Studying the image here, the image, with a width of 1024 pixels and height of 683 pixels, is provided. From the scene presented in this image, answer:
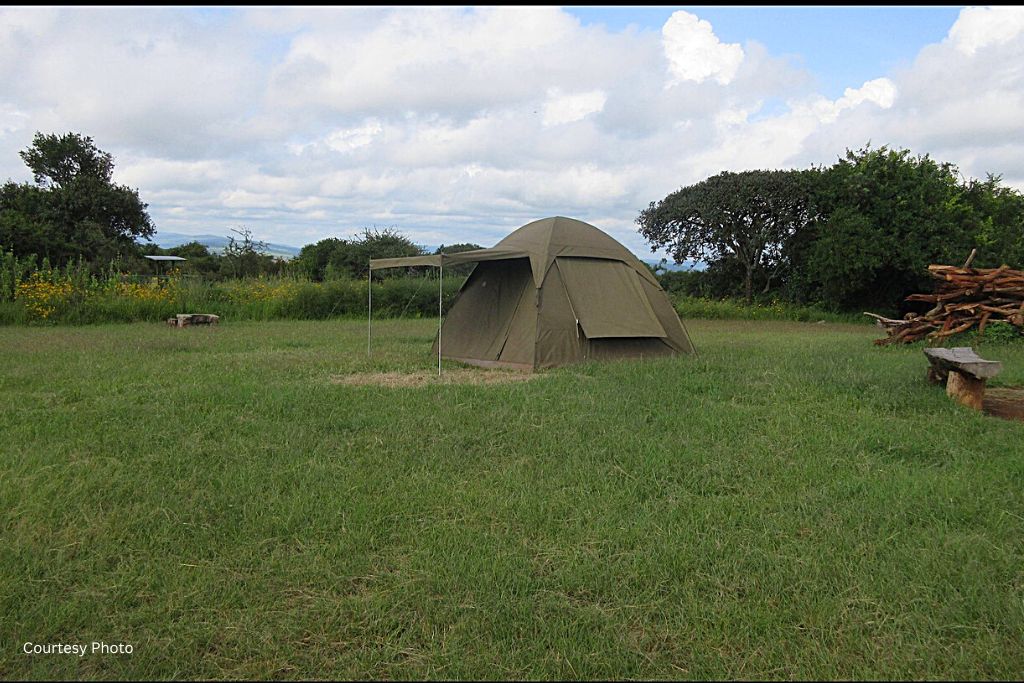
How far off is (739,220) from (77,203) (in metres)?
22.5

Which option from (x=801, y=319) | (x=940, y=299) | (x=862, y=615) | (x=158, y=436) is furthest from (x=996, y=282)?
(x=158, y=436)

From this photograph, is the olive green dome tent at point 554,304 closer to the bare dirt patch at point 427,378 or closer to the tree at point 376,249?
the bare dirt patch at point 427,378

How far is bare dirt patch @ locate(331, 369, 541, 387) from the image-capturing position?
7195mm

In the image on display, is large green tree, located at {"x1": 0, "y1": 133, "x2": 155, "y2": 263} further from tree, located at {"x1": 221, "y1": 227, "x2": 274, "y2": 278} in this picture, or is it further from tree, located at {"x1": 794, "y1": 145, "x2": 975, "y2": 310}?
tree, located at {"x1": 794, "y1": 145, "x2": 975, "y2": 310}

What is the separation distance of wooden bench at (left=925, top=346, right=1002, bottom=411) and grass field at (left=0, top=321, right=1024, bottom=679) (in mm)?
244

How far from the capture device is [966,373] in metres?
5.86

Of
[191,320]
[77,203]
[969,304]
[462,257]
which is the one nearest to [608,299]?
[462,257]

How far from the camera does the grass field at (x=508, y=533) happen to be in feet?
8.48

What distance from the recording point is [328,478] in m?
4.18

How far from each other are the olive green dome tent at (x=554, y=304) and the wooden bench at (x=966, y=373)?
348cm

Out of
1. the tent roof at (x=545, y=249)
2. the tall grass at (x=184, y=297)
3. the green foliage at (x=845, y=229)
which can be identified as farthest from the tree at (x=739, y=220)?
the tent roof at (x=545, y=249)

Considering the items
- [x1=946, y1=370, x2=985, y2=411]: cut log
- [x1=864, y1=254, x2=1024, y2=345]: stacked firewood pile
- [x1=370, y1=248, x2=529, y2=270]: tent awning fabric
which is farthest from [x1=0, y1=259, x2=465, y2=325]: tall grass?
[x1=946, y1=370, x2=985, y2=411]: cut log

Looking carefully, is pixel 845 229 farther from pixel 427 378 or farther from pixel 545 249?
pixel 427 378

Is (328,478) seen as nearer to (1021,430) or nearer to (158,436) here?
(158,436)
